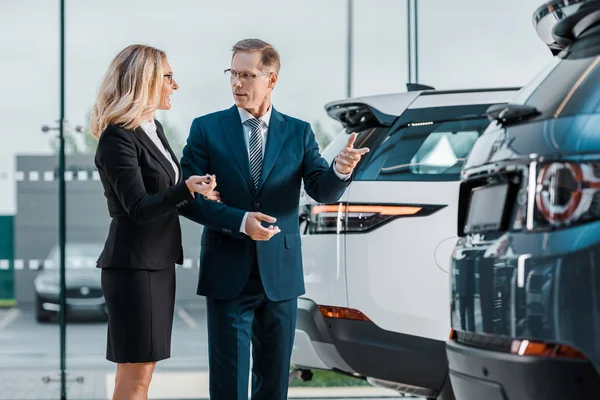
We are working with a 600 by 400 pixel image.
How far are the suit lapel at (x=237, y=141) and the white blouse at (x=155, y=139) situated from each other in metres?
0.25

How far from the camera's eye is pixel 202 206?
13.7ft

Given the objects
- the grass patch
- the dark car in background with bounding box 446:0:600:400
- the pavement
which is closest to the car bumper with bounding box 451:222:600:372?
the dark car in background with bounding box 446:0:600:400

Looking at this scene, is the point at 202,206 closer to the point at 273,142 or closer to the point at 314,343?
the point at 273,142

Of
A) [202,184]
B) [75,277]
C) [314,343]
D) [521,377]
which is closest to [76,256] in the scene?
[75,277]

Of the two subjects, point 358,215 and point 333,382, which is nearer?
point 358,215

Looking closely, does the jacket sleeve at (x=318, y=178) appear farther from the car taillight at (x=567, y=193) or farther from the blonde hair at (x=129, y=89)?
the car taillight at (x=567, y=193)

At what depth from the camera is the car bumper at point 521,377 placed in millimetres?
2768

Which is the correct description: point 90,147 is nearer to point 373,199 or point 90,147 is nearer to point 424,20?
point 424,20

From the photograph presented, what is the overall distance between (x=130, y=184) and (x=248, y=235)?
1.63 ft

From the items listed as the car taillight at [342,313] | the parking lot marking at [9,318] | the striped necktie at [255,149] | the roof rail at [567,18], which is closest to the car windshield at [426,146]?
the car taillight at [342,313]

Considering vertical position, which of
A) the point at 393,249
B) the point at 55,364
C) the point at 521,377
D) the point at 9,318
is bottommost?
the point at 55,364

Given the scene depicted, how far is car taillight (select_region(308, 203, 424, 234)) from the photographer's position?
16.2ft

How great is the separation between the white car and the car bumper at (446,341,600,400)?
1.69m

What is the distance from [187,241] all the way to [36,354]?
1407mm
